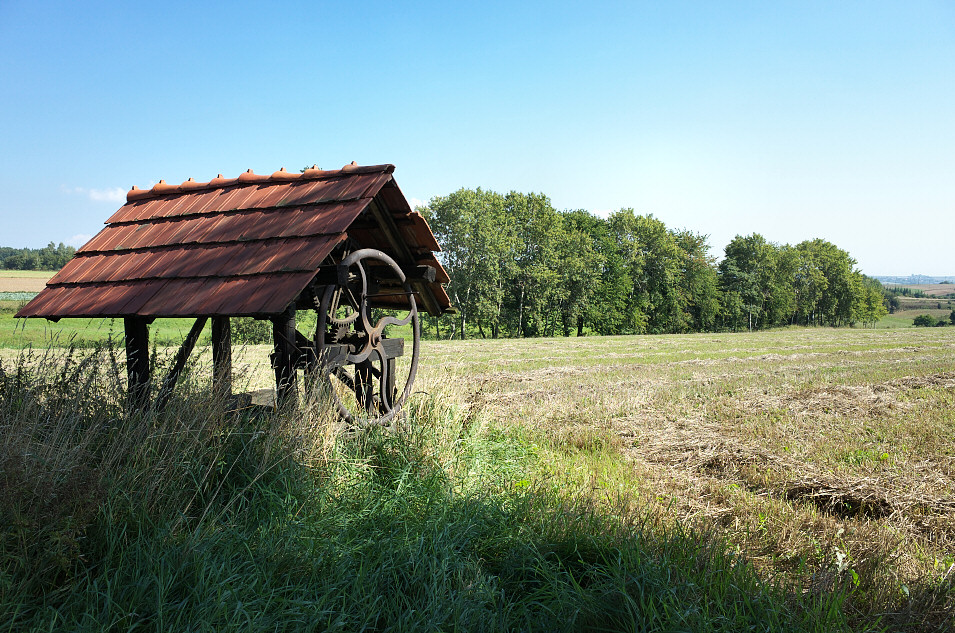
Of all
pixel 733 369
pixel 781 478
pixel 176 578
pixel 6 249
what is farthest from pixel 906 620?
pixel 6 249

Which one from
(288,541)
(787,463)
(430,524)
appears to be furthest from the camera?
(787,463)

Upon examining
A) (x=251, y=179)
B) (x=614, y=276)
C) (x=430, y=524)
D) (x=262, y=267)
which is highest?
(x=614, y=276)

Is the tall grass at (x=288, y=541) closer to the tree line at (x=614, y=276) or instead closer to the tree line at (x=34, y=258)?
the tree line at (x=614, y=276)

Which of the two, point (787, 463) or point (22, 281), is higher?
point (22, 281)

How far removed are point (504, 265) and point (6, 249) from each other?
78.6 m

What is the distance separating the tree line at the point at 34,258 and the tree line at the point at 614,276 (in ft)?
186

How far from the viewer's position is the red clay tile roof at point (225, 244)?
5191 millimetres

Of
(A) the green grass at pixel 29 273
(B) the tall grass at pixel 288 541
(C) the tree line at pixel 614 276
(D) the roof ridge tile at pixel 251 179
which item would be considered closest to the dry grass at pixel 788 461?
(B) the tall grass at pixel 288 541

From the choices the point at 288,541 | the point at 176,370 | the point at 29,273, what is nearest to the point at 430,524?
the point at 288,541

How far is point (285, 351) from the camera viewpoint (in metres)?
5.43

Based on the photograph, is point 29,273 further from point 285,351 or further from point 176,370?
point 285,351

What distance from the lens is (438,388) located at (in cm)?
753

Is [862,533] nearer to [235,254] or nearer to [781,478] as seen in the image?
[781,478]

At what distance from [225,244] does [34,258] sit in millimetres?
91918
